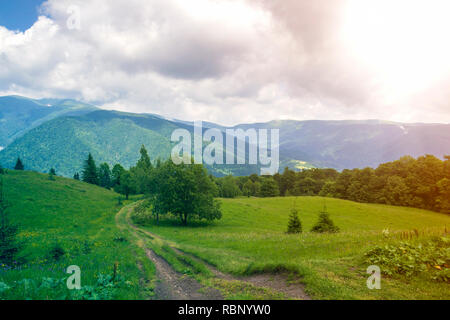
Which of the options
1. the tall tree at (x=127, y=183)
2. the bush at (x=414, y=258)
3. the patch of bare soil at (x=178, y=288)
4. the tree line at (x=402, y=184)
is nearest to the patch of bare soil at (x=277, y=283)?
the patch of bare soil at (x=178, y=288)

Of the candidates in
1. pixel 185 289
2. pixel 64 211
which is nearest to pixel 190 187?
pixel 64 211

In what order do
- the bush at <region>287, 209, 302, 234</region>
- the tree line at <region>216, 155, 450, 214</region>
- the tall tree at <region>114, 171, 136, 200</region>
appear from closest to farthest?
the bush at <region>287, 209, 302, 234</region>
the tree line at <region>216, 155, 450, 214</region>
the tall tree at <region>114, 171, 136, 200</region>

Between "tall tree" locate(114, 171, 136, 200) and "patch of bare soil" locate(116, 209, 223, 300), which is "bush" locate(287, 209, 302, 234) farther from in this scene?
"tall tree" locate(114, 171, 136, 200)

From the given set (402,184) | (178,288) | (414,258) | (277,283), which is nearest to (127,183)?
(178,288)

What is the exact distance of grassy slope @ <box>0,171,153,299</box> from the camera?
10723 millimetres

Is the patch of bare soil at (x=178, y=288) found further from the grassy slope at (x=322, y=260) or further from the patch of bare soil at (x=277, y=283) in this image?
the grassy slope at (x=322, y=260)

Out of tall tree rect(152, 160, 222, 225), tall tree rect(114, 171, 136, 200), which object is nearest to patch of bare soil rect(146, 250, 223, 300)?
tall tree rect(152, 160, 222, 225)

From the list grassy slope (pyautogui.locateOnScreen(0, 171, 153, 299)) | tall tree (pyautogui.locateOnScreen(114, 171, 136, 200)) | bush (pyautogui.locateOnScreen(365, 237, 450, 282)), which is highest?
tall tree (pyautogui.locateOnScreen(114, 171, 136, 200))

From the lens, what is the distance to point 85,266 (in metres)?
13.4

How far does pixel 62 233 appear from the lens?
1088 inches

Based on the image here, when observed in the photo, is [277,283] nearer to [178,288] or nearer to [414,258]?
[178,288]

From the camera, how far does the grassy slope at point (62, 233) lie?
10723mm

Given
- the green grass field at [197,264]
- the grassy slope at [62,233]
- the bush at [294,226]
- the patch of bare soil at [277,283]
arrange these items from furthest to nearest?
the bush at [294,226] → the grassy slope at [62,233] → the patch of bare soil at [277,283] → the green grass field at [197,264]
